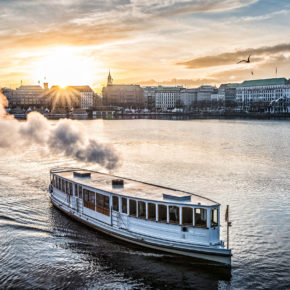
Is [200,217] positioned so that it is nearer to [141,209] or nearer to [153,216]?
[153,216]

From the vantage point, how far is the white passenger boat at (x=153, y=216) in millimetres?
17406

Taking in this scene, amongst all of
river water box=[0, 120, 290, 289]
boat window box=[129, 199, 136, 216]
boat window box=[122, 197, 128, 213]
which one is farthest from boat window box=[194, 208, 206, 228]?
boat window box=[122, 197, 128, 213]

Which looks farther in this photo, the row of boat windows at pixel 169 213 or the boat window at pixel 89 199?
the boat window at pixel 89 199

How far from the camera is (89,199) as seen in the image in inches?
869

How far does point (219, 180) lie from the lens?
35.5 meters

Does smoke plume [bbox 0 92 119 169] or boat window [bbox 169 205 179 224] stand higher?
smoke plume [bbox 0 92 119 169]

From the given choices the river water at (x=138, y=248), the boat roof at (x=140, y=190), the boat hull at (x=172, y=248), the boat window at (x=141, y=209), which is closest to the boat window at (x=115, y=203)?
the boat roof at (x=140, y=190)

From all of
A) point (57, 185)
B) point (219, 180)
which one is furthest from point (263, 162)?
point (57, 185)

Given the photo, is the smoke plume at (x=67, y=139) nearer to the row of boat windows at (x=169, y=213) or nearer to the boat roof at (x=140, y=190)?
the boat roof at (x=140, y=190)

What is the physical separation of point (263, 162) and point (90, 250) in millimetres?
30491

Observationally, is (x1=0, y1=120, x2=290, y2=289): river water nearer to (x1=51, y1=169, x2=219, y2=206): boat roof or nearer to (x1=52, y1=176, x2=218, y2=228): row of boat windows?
(x1=52, y1=176, x2=218, y2=228): row of boat windows

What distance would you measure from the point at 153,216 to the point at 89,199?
191 inches

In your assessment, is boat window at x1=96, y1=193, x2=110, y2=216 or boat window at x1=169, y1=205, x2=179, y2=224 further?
boat window at x1=96, y1=193, x2=110, y2=216

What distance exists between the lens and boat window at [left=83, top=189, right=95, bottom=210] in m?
21.8
